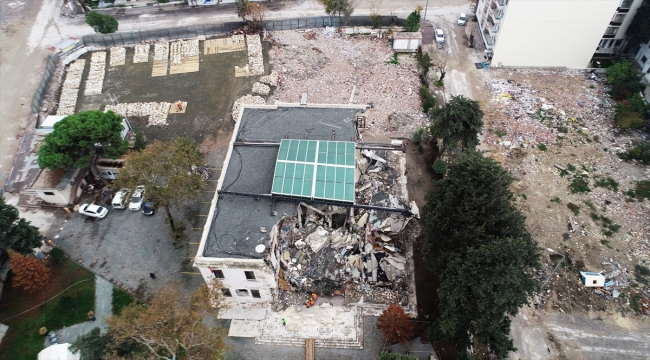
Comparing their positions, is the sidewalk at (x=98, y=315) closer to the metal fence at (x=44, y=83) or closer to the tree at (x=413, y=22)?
the metal fence at (x=44, y=83)

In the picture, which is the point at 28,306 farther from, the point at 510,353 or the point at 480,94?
the point at 480,94

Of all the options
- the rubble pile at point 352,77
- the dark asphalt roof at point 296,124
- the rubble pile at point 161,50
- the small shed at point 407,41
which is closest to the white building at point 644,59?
the small shed at point 407,41

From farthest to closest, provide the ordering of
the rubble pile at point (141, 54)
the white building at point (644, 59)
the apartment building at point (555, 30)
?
1. the rubble pile at point (141, 54)
2. the white building at point (644, 59)
3. the apartment building at point (555, 30)

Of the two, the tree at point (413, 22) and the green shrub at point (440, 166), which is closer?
the green shrub at point (440, 166)

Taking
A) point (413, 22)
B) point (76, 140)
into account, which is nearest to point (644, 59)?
point (413, 22)

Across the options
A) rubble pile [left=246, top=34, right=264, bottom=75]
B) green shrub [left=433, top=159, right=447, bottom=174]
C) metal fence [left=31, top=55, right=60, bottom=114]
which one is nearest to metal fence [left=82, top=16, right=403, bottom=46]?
rubble pile [left=246, top=34, right=264, bottom=75]

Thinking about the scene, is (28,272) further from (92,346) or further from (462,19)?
(462,19)
